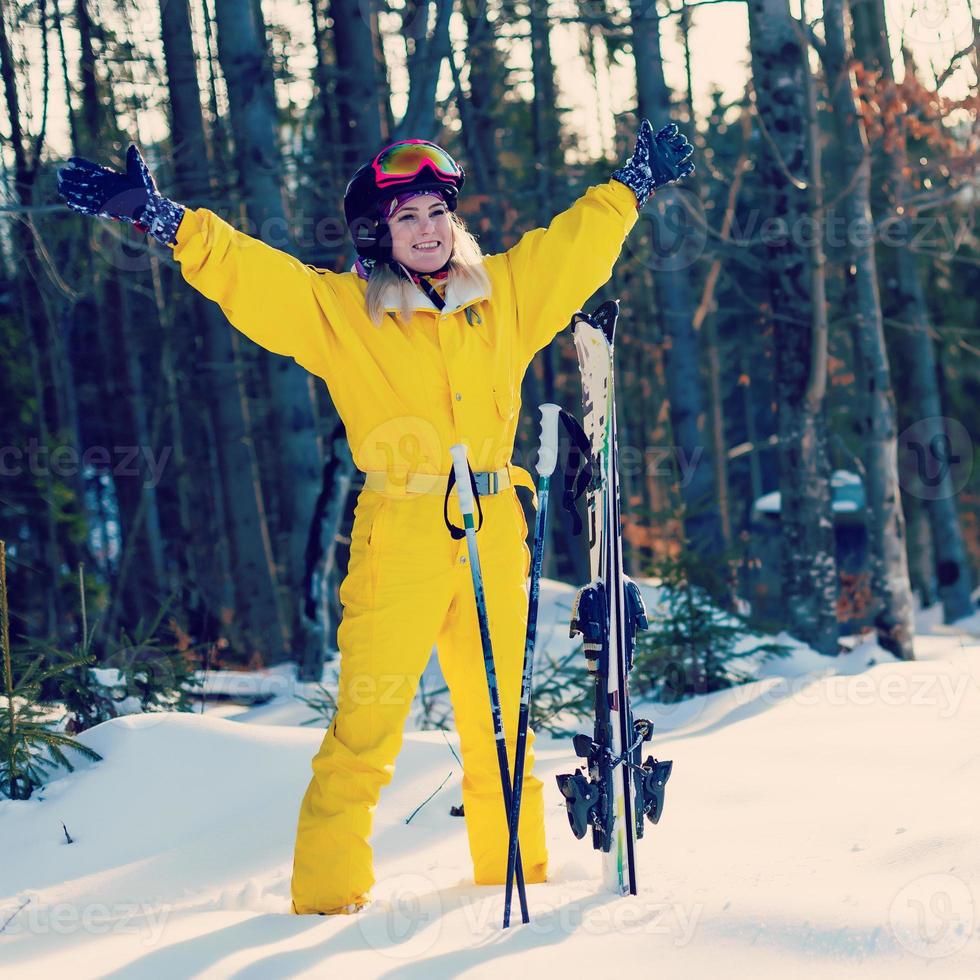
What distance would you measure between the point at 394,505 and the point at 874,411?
5871 mm

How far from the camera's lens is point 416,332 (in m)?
3.69

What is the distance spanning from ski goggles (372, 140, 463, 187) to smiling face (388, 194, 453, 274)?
72 mm

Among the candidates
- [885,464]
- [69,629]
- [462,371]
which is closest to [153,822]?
[462,371]

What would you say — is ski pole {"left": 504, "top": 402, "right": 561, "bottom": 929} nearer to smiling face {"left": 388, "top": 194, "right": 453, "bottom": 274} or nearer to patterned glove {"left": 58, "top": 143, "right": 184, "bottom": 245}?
smiling face {"left": 388, "top": 194, "right": 453, "bottom": 274}

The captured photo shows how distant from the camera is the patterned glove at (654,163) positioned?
3.84 meters

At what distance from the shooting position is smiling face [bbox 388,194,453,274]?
147 inches

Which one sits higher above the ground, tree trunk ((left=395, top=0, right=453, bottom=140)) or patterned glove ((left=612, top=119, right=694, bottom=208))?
tree trunk ((left=395, top=0, right=453, bottom=140))

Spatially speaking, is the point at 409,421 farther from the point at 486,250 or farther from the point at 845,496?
the point at 845,496

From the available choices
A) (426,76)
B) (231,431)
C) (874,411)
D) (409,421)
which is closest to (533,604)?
(409,421)

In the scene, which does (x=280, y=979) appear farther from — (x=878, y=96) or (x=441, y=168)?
(x=878, y=96)

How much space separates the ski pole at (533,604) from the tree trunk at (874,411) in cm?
559

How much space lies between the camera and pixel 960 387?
24.8 meters

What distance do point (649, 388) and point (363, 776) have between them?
64.2 ft

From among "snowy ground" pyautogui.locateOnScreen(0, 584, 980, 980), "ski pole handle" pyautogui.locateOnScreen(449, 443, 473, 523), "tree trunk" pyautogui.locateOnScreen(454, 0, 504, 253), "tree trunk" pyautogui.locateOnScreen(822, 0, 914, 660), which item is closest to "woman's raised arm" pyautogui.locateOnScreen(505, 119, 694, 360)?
"ski pole handle" pyautogui.locateOnScreen(449, 443, 473, 523)
